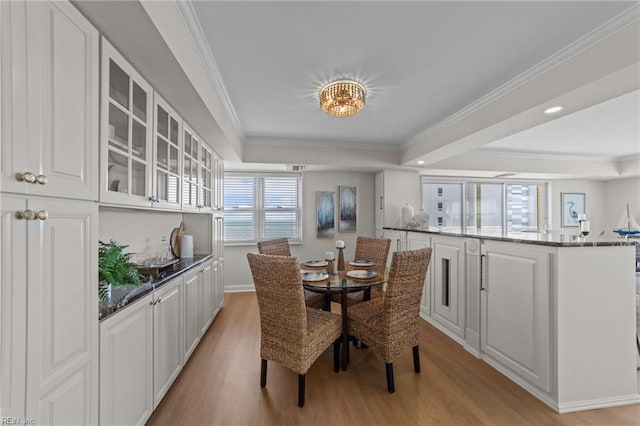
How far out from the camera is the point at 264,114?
3203mm

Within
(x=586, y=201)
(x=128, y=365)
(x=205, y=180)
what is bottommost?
(x=128, y=365)

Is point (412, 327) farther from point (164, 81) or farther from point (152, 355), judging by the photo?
point (164, 81)

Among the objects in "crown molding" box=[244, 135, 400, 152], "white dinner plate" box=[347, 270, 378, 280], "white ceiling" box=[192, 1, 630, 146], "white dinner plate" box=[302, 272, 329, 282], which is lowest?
"white dinner plate" box=[347, 270, 378, 280]

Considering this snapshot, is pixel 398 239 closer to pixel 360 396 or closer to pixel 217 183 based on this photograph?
pixel 360 396

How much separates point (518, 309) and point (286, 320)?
183 centimetres

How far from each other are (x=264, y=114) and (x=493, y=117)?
2.38 m

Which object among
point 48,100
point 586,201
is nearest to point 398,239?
point 48,100

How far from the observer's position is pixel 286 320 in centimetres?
197

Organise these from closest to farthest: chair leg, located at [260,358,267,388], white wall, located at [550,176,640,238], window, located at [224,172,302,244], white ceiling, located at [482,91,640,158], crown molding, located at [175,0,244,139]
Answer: crown molding, located at [175,0,244,139], chair leg, located at [260,358,267,388], white ceiling, located at [482,91,640,158], window, located at [224,172,302,244], white wall, located at [550,176,640,238]

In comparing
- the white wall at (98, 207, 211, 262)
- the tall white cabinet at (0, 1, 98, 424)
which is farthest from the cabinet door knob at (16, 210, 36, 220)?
the white wall at (98, 207, 211, 262)

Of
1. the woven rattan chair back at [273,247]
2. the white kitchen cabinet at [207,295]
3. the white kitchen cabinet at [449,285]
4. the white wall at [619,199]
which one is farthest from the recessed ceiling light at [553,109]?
the white wall at [619,199]

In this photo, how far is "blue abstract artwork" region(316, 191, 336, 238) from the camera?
5172 millimetres

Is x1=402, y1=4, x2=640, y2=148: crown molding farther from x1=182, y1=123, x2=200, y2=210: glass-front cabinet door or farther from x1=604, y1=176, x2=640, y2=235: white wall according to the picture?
x1=604, y1=176, x2=640, y2=235: white wall

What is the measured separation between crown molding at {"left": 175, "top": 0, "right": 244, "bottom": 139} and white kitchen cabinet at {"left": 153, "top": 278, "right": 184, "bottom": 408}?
165cm
